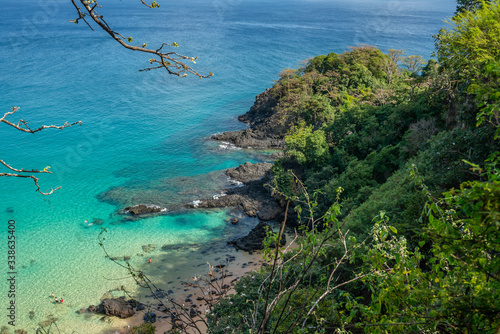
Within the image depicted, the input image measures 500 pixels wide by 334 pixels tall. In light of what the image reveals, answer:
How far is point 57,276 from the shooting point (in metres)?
20.5

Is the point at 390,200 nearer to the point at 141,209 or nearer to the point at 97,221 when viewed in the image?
the point at 141,209

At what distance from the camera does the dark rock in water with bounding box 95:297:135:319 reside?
56.2 feet

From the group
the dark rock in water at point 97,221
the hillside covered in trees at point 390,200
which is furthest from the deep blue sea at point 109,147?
the hillside covered in trees at point 390,200

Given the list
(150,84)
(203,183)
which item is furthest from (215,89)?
(203,183)

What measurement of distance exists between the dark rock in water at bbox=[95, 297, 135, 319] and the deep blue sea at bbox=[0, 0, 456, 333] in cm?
48

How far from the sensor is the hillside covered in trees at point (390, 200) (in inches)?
149

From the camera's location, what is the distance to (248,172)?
32094 millimetres

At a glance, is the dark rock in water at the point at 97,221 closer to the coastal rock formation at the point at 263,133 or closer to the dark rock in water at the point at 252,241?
the dark rock in water at the point at 252,241

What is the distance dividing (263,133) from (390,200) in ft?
91.1

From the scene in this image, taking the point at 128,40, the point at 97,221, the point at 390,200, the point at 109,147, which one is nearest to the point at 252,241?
the point at 390,200

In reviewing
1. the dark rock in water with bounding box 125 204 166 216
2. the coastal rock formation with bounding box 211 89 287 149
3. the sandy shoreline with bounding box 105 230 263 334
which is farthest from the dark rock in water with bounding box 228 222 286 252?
the coastal rock formation with bounding box 211 89 287 149

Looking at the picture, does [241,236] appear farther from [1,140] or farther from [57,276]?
[1,140]

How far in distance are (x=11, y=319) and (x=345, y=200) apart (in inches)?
751

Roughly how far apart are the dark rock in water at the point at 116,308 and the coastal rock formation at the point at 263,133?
79.8 ft
